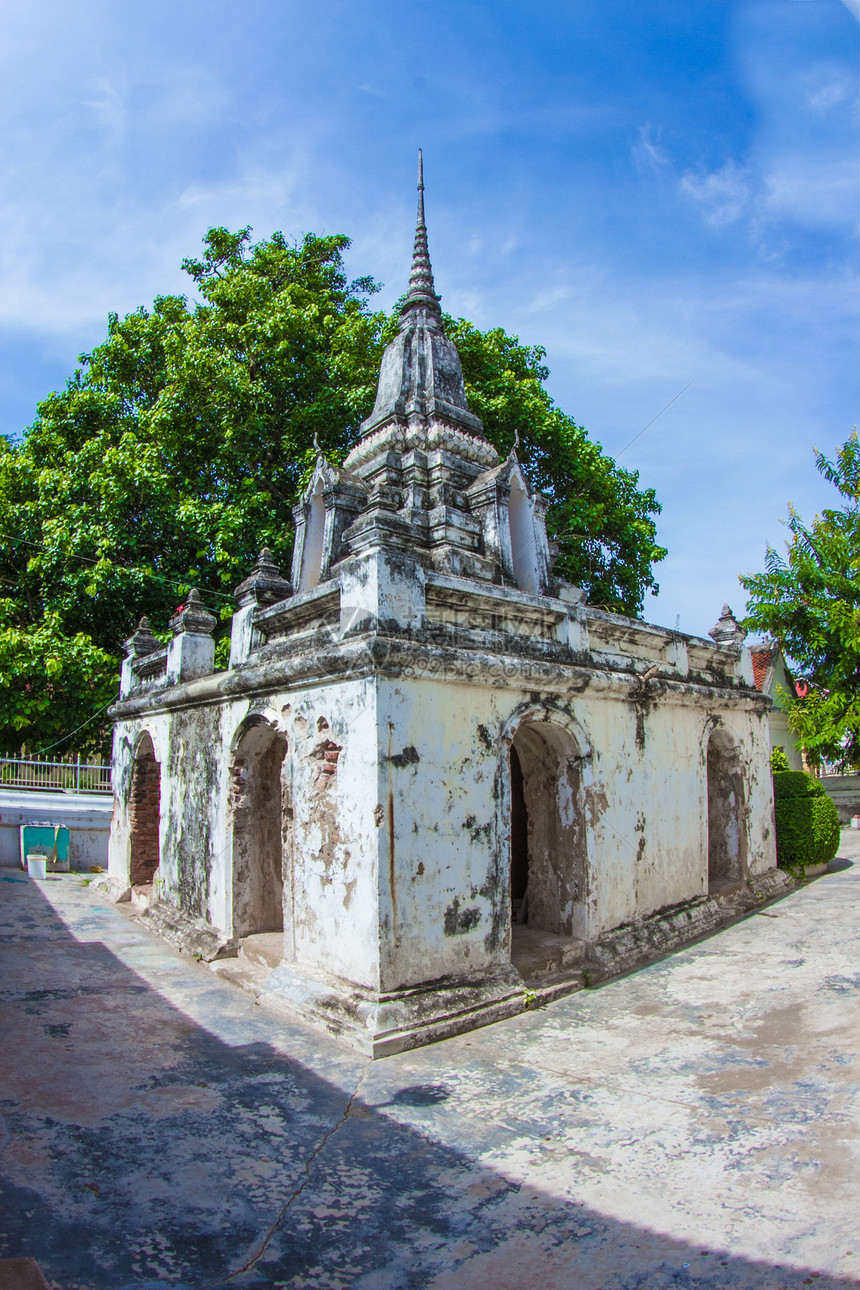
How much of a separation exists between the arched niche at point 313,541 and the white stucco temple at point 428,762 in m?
0.03

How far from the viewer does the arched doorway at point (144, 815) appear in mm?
10773

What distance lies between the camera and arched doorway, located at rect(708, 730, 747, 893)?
1006 centimetres

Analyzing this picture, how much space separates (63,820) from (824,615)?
16551 millimetres

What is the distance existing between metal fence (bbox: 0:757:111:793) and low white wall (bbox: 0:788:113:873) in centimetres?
16

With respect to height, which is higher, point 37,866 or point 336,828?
point 336,828

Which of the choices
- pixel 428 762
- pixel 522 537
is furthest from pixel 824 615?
pixel 428 762

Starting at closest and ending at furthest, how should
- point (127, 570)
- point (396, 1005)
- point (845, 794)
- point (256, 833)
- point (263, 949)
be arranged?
point (396, 1005) → point (263, 949) → point (256, 833) → point (127, 570) → point (845, 794)

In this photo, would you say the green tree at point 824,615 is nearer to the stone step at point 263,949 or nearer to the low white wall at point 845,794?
the low white wall at point 845,794

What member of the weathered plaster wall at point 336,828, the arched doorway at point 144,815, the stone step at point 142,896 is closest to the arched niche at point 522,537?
the weathered plaster wall at point 336,828

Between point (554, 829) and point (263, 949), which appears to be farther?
point (554, 829)

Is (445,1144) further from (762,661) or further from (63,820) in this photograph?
(762,661)

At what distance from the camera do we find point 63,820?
13953 millimetres

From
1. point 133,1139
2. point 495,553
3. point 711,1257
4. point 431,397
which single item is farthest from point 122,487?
point 711,1257

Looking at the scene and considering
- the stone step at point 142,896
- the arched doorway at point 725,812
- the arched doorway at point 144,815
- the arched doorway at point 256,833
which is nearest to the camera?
the arched doorway at point 256,833
